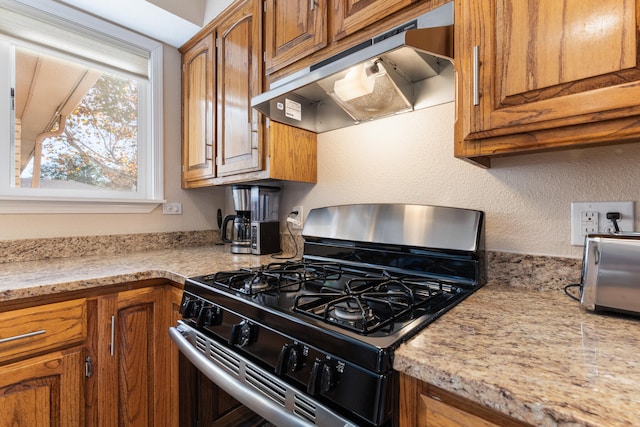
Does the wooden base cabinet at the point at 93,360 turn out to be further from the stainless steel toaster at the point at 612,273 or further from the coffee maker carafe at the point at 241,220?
the stainless steel toaster at the point at 612,273

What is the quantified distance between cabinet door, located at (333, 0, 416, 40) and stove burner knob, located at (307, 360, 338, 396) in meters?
1.06

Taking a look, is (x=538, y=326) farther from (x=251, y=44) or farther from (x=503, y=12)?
(x=251, y=44)

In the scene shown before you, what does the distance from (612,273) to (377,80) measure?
886 millimetres

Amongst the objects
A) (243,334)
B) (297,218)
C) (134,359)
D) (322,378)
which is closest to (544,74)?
(322,378)

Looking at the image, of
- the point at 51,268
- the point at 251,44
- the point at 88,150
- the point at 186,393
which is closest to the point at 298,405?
the point at 186,393

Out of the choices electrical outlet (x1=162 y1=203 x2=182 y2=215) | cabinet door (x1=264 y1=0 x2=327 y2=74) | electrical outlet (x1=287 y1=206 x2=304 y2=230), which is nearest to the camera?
cabinet door (x1=264 y1=0 x2=327 y2=74)

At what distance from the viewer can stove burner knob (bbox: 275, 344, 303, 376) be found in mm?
697

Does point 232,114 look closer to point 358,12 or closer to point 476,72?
point 358,12

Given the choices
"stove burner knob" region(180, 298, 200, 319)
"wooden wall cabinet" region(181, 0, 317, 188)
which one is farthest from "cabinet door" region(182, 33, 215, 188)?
"stove burner knob" region(180, 298, 200, 319)

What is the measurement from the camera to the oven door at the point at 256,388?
658mm

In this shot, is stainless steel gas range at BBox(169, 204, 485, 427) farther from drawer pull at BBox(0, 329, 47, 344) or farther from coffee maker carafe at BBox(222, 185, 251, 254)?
coffee maker carafe at BBox(222, 185, 251, 254)

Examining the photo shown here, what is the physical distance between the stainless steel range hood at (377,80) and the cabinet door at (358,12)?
10cm

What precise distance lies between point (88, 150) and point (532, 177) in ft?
7.32

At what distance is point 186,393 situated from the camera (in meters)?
1.16
